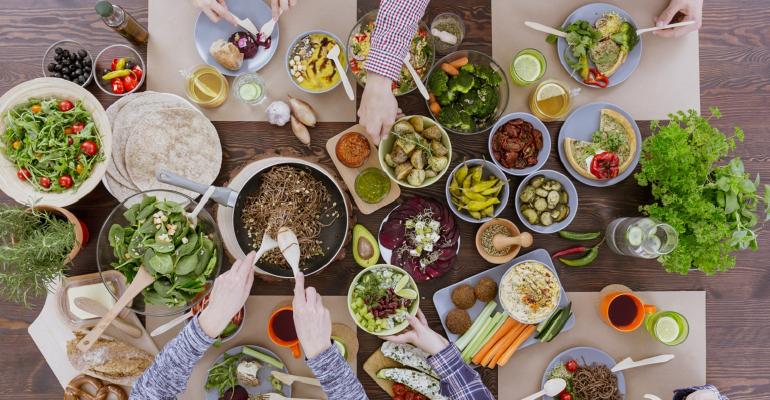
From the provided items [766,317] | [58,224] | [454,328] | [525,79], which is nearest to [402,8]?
[525,79]

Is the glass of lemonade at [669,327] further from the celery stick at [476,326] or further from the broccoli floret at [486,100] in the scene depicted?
the broccoli floret at [486,100]

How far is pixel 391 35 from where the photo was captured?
221 cm

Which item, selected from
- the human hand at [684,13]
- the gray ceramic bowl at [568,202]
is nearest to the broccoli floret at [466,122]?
the gray ceramic bowl at [568,202]

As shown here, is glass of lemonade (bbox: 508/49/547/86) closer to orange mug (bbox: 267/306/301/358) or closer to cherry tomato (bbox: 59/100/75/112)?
orange mug (bbox: 267/306/301/358)

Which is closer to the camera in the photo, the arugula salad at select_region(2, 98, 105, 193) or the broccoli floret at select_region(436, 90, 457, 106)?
the arugula salad at select_region(2, 98, 105, 193)

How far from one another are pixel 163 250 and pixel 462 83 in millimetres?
1628

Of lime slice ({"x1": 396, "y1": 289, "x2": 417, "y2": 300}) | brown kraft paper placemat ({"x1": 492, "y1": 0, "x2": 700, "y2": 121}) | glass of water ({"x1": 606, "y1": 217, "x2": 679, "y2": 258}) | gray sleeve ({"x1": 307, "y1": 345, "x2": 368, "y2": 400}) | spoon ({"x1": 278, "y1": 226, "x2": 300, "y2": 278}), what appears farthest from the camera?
brown kraft paper placemat ({"x1": 492, "y1": 0, "x2": 700, "y2": 121})

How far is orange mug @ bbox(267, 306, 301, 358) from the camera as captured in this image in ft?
8.05

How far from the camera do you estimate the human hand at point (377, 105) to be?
2232 mm

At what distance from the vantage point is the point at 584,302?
2582 mm

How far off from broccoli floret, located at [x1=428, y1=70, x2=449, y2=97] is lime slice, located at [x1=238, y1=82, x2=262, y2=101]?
90cm

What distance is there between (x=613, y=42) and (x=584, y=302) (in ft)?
4.59

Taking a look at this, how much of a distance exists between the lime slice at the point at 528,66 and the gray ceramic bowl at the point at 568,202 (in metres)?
0.52

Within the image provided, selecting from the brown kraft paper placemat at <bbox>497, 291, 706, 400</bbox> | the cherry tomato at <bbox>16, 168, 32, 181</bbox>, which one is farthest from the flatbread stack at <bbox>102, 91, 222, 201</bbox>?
the brown kraft paper placemat at <bbox>497, 291, 706, 400</bbox>
